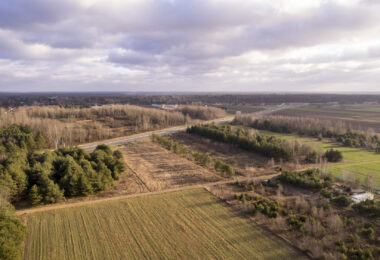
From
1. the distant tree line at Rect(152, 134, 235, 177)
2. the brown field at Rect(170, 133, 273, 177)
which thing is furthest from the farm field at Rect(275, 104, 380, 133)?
the distant tree line at Rect(152, 134, 235, 177)

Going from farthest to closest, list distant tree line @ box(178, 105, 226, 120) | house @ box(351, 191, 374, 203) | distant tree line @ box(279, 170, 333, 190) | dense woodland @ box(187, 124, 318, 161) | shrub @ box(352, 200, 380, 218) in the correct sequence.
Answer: distant tree line @ box(178, 105, 226, 120) → dense woodland @ box(187, 124, 318, 161) → distant tree line @ box(279, 170, 333, 190) → house @ box(351, 191, 374, 203) → shrub @ box(352, 200, 380, 218)

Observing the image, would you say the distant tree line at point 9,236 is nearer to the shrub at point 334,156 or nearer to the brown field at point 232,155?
the brown field at point 232,155

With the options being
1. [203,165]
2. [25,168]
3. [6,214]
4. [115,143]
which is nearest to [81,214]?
[6,214]

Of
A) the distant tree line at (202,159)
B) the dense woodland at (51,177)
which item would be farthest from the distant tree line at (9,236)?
the distant tree line at (202,159)

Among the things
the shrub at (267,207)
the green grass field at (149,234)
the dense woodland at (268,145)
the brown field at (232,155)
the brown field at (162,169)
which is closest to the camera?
the green grass field at (149,234)

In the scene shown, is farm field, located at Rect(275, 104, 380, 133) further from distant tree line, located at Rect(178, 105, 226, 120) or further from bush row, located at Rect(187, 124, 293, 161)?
bush row, located at Rect(187, 124, 293, 161)

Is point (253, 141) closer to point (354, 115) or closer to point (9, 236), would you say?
point (9, 236)
